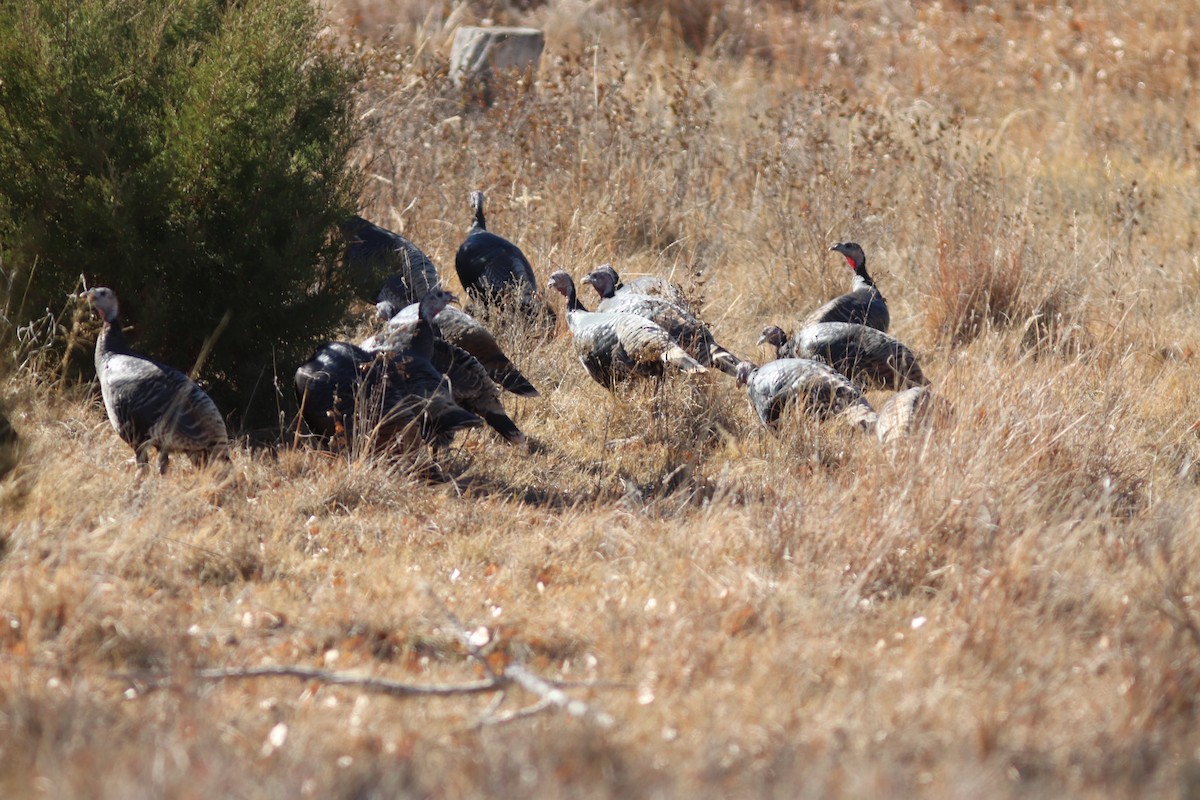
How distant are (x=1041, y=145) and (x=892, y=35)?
428 cm

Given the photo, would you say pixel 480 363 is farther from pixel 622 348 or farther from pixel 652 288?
pixel 652 288

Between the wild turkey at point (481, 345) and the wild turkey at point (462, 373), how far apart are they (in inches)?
16.1

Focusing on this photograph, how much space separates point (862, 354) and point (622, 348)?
1211 millimetres

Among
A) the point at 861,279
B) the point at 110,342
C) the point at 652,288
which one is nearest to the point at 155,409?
the point at 110,342

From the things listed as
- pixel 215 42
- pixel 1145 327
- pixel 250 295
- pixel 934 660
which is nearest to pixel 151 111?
pixel 215 42

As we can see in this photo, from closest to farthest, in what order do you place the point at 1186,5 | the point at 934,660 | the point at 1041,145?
the point at 934,660, the point at 1041,145, the point at 1186,5

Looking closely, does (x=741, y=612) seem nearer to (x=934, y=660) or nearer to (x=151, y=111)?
(x=934, y=660)

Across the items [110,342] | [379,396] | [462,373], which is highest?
[110,342]

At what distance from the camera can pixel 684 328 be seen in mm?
6492

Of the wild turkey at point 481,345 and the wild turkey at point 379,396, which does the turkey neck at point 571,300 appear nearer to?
the wild turkey at point 481,345

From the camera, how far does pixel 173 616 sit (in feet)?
11.9

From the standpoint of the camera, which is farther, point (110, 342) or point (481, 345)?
point (481, 345)

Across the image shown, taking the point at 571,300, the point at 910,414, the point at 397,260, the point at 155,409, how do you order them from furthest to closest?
the point at 571,300
the point at 397,260
the point at 910,414
the point at 155,409

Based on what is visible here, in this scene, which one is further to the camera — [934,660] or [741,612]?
[741,612]
